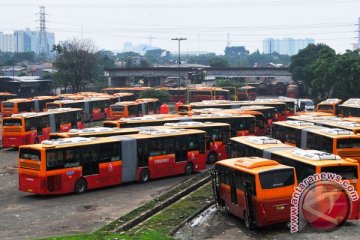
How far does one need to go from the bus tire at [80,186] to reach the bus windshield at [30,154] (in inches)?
88.0

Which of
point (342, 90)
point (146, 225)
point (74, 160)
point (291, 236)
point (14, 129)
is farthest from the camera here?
point (342, 90)

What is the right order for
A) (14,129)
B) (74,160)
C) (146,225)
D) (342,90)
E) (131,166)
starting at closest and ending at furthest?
(146,225) < (74,160) < (131,166) < (14,129) < (342,90)

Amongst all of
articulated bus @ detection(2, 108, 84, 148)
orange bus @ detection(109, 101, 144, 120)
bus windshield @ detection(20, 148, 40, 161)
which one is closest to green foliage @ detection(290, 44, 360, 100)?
orange bus @ detection(109, 101, 144, 120)

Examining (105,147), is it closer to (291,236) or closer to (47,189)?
(47,189)

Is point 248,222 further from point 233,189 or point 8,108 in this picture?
point 8,108

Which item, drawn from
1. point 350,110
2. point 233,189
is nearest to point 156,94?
point 350,110

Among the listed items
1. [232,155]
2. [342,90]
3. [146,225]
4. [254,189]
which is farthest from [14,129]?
[342,90]

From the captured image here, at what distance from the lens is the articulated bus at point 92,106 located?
2186 inches

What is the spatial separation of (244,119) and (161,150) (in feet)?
38.1

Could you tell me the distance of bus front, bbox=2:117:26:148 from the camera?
38438 millimetres

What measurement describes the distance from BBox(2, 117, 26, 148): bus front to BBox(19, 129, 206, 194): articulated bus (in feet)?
41.1

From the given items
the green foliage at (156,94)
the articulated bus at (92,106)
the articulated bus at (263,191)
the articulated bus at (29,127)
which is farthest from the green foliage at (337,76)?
the articulated bus at (263,191)

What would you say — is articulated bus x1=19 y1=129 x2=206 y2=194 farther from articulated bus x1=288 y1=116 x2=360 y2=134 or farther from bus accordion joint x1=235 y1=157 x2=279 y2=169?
bus accordion joint x1=235 y1=157 x2=279 y2=169

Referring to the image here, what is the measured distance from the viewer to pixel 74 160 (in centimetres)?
2547
